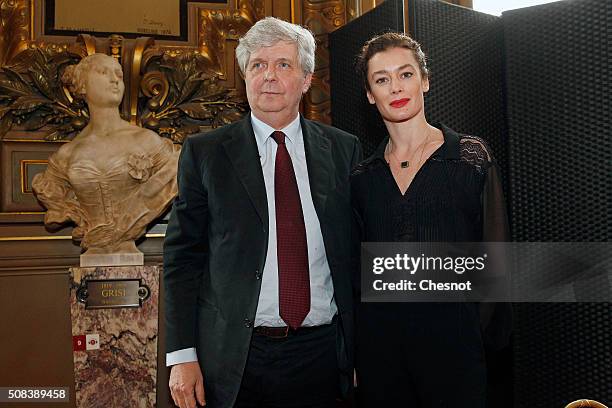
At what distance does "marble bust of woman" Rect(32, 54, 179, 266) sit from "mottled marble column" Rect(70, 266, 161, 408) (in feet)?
0.35

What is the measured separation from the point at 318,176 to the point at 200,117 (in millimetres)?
1785

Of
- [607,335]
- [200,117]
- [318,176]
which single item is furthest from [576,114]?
[200,117]

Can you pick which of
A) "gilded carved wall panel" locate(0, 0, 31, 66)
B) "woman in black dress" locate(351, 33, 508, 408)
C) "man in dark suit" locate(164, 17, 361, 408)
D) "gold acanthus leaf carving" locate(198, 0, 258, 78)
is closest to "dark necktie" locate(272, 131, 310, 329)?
"man in dark suit" locate(164, 17, 361, 408)

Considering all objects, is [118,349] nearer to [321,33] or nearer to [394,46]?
[394,46]

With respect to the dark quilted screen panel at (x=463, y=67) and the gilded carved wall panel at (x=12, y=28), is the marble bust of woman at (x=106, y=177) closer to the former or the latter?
the gilded carved wall panel at (x=12, y=28)

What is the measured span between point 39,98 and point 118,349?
1.38 metres

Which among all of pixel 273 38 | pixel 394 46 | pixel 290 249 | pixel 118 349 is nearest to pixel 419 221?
pixel 290 249

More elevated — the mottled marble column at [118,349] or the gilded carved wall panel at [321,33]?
the gilded carved wall panel at [321,33]

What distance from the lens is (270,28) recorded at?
1.74 m

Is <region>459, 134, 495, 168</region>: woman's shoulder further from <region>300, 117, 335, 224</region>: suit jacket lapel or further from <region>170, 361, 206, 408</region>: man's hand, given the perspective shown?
<region>170, 361, 206, 408</region>: man's hand

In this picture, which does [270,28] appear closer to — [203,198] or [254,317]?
[203,198]

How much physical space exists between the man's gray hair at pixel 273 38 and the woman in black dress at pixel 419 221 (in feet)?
0.70

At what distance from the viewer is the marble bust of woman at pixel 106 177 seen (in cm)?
281

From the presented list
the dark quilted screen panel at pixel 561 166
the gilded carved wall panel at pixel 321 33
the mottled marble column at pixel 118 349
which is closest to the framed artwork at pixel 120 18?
the gilded carved wall panel at pixel 321 33
